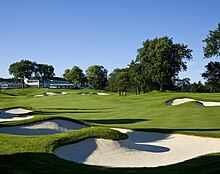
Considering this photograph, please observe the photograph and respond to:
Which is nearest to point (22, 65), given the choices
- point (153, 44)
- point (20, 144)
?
point (153, 44)

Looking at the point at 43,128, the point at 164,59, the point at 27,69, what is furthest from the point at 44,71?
the point at 43,128

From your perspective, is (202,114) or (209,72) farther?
(209,72)

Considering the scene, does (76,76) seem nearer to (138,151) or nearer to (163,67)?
(163,67)

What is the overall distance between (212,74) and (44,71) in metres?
90.3

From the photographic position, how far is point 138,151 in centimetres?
1305

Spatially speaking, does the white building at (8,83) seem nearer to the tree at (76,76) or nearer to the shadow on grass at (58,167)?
the tree at (76,76)

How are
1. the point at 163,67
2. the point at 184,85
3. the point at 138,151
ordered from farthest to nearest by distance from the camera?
the point at 184,85 → the point at 163,67 → the point at 138,151

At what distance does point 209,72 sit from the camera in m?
81.5

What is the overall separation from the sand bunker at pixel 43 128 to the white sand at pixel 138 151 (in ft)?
16.8

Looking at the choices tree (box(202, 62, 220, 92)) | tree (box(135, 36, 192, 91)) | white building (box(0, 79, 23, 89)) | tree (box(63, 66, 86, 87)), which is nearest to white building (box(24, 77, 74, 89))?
white building (box(0, 79, 23, 89))

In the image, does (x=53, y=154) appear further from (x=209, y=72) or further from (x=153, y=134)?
(x=209, y=72)

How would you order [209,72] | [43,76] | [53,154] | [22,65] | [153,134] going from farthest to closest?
1. [43,76]
2. [22,65]
3. [209,72]
4. [153,134]
5. [53,154]

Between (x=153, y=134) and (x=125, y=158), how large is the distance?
5.49m

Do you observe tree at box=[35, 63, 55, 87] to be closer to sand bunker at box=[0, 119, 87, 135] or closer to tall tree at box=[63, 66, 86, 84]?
tall tree at box=[63, 66, 86, 84]
